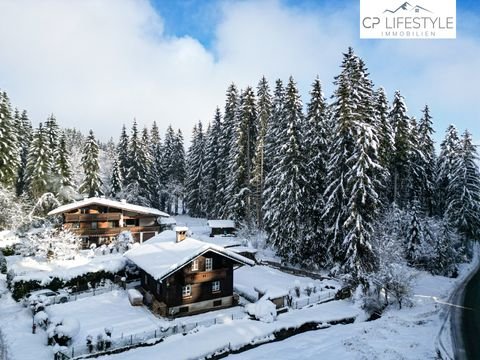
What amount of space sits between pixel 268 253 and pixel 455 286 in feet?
70.1

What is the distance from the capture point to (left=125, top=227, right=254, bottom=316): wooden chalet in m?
26.1

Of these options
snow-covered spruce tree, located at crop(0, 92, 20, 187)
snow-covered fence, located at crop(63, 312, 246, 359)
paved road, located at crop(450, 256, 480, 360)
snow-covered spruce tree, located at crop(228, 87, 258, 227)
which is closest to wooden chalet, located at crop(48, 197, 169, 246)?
snow-covered spruce tree, located at crop(0, 92, 20, 187)

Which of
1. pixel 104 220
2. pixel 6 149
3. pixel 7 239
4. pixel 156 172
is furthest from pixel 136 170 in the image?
pixel 7 239

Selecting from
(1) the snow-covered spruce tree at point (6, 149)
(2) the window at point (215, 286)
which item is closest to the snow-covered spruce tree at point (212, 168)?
(1) the snow-covered spruce tree at point (6, 149)

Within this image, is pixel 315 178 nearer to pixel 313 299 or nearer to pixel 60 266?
pixel 313 299

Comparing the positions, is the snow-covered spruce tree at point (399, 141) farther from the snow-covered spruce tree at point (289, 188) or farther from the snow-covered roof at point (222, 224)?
the snow-covered roof at point (222, 224)

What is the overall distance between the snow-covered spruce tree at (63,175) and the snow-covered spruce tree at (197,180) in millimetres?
21807

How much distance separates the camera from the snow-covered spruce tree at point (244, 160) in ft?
162

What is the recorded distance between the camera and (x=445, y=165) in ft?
176

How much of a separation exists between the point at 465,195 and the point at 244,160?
3178 centimetres

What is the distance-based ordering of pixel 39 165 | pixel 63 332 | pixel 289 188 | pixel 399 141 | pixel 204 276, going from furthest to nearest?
pixel 39 165 < pixel 399 141 < pixel 289 188 < pixel 204 276 < pixel 63 332

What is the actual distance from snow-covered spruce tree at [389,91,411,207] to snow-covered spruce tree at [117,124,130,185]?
45.1 meters

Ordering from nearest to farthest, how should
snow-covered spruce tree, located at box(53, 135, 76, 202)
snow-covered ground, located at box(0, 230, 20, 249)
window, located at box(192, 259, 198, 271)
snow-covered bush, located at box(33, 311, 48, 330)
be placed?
snow-covered bush, located at box(33, 311, 48, 330), window, located at box(192, 259, 198, 271), snow-covered ground, located at box(0, 230, 20, 249), snow-covered spruce tree, located at box(53, 135, 76, 202)

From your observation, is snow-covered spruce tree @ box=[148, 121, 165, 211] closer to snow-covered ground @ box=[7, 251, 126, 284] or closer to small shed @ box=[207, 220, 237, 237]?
small shed @ box=[207, 220, 237, 237]
